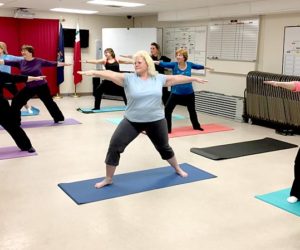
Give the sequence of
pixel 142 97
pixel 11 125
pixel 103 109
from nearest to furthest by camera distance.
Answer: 1. pixel 142 97
2. pixel 11 125
3. pixel 103 109

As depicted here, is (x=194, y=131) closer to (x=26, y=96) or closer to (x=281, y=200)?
(x=26, y=96)

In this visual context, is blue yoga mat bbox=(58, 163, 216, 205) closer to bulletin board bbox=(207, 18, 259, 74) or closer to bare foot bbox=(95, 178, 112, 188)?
bare foot bbox=(95, 178, 112, 188)

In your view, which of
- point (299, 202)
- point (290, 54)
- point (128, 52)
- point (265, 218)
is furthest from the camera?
point (128, 52)

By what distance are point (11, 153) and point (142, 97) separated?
2.12 metres

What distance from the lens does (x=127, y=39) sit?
9617 mm

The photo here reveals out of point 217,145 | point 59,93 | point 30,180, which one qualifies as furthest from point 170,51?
point 30,180

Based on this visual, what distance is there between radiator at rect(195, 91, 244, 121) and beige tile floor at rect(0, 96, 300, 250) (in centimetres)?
211

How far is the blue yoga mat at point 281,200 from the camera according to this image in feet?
10.5

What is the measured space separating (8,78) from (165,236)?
298 centimetres

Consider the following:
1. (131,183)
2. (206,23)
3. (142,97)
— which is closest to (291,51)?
(206,23)

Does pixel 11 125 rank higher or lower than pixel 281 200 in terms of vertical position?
higher

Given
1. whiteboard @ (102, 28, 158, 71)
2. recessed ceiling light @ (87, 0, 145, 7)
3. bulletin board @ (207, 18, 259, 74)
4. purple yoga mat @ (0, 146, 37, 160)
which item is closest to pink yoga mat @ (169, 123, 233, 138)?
bulletin board @ (207, 18, 259, 74)

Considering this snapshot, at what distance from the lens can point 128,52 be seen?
31.6 ft

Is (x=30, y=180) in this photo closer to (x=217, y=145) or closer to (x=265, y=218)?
(x=265, y=218)
